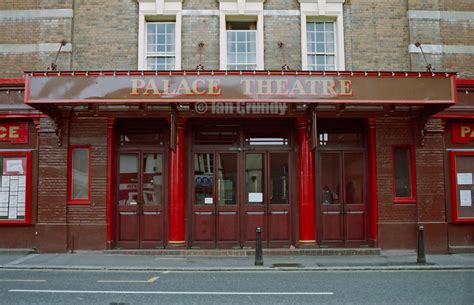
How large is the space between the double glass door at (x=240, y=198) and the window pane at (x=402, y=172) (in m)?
3.28

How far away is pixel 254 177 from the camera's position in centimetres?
1504

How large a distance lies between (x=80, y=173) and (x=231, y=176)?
4559 mm

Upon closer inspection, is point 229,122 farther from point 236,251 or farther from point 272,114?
point 236,251

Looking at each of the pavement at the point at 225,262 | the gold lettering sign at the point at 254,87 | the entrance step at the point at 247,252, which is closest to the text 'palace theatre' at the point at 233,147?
the entrance step at the point at 247,252

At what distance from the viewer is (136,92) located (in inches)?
512

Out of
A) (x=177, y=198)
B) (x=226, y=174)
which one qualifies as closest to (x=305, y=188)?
(x=226, y=174)

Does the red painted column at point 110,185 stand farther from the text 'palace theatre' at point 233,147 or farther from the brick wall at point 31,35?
the brick wall at point 31,35

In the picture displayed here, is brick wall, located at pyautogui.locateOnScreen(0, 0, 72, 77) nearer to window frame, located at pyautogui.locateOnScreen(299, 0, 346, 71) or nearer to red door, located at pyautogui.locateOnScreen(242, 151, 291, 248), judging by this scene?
red door, located at pyautogui.locateOnScreen(242, 151, 291, 248)

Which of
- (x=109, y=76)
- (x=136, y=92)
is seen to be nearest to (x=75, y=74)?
(x=109, y=76)

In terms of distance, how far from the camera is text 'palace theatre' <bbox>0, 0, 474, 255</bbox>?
568 inches

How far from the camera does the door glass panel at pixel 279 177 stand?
49.2 ft

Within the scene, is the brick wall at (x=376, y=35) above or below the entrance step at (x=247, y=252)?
above

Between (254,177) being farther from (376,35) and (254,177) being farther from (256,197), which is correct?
(376,35)

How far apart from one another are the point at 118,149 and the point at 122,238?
2.72 m
